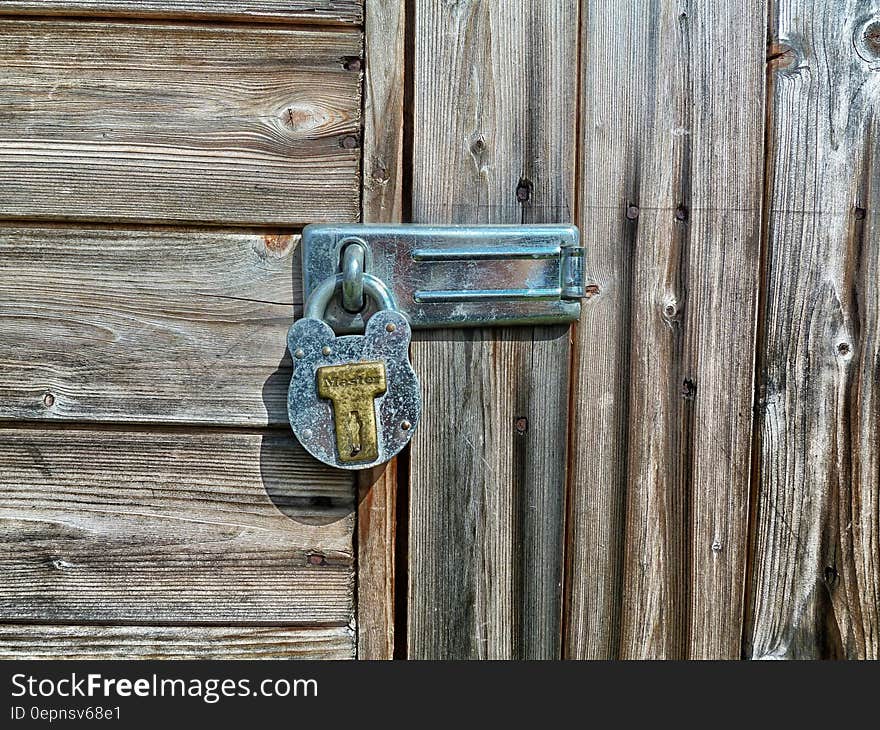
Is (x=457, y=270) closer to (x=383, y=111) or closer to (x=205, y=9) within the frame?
(x=383, y=111)

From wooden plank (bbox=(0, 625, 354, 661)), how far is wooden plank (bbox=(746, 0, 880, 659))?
0.53 meters

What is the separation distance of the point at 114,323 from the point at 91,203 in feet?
0.44

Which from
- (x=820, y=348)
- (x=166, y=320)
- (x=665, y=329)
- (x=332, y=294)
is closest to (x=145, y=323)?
(x=166, y=320)

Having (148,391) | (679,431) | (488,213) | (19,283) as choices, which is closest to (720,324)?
(679,431)

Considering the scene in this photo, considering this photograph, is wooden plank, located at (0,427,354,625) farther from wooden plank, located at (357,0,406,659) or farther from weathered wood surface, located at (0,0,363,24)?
weathered wood surface, located at (0,0,363,24)

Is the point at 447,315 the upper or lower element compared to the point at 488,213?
lower

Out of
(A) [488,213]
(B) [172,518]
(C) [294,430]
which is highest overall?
(A) [488,213]

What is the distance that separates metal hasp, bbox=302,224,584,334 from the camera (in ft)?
2.49

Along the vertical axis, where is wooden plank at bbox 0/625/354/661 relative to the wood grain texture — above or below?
below

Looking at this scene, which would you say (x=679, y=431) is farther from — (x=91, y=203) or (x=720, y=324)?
(x=91, y=203)

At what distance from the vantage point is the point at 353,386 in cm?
73

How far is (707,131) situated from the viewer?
790 mm

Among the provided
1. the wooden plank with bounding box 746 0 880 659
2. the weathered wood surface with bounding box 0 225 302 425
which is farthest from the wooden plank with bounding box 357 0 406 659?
the wooden plank with bounding box 746 0 880 659

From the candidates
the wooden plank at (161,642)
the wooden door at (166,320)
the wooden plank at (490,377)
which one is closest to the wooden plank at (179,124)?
the wooden door at (166,320)
